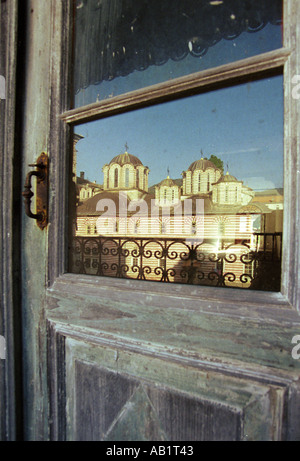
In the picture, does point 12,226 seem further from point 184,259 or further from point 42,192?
point 184,259

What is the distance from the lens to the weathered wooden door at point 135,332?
0.48 metres

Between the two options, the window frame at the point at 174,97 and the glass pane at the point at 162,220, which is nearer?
the window frame at the point at 174,97

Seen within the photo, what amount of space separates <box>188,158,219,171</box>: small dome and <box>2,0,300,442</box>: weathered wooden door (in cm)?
109

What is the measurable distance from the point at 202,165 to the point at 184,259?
53.6 inches

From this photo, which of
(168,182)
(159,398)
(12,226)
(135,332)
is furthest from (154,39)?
(159,398)

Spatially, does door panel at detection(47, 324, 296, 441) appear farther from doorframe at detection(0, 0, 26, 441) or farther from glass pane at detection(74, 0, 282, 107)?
glass pane at detection(74, 0, 282, 107)

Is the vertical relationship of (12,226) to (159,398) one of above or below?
above

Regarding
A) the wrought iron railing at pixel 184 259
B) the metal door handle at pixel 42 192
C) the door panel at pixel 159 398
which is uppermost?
the metal door handle at pixel 42 192

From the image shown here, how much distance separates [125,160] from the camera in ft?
3.21

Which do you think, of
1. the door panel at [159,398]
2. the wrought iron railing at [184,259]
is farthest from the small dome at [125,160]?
the door panel at [159,398]

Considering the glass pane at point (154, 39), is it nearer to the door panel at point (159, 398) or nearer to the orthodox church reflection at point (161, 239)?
the orthodox church reflection at point (161, 239)

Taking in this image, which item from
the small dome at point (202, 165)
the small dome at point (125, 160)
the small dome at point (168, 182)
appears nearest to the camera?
the small dome at point (125, 160)

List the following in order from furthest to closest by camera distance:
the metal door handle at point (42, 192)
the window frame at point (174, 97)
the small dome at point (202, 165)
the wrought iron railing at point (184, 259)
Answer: the small dome at point (202, 165)
the metal door handle at point (42, 192)
the wrought iron railing at point (184, 259)
the window frame at point (174, 97)

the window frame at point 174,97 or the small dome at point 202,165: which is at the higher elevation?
the small dome at point 202,165
